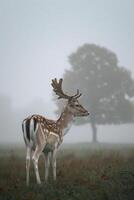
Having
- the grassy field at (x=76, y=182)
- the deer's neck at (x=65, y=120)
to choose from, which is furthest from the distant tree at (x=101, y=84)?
the deer's neck at (x=65, y=120)

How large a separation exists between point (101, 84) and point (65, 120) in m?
29.2

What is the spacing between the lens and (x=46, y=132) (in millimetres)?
11195

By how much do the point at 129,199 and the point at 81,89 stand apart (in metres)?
31.3

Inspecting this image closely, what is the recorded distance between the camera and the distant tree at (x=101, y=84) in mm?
39438

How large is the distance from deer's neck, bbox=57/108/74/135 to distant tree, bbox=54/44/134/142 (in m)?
26.5

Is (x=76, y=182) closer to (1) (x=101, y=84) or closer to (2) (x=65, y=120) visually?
(2) (x=65, y=120)

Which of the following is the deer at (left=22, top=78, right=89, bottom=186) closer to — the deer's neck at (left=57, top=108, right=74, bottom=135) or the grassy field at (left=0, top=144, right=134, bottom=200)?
the deer's neck at (left=57, top=108, right=74, bottom=135)

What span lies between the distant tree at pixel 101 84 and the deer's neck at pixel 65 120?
2654cm

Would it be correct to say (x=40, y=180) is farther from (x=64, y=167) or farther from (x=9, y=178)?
(x=64, y=167)

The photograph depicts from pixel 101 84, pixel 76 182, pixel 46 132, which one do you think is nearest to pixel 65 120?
pixel 46 132

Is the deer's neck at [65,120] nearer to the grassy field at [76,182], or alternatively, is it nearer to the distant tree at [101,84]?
the grassy field at [76,182]

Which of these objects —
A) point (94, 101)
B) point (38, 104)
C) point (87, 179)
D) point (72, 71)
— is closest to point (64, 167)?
point (87, 179)

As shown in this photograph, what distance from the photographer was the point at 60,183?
11242 millimetres

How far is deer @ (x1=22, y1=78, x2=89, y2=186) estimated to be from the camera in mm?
10828
